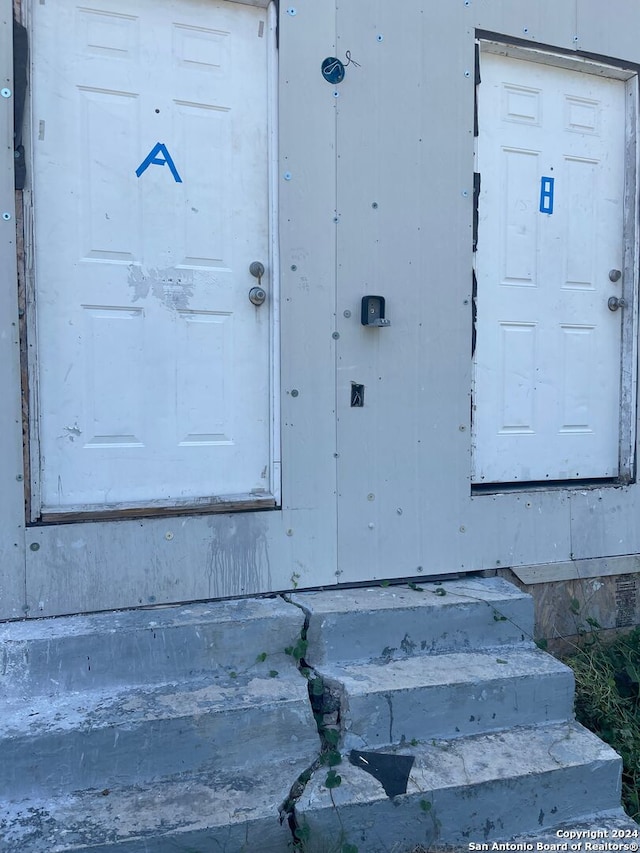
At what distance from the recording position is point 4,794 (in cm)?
235

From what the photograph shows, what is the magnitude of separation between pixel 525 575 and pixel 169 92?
9.50 feet

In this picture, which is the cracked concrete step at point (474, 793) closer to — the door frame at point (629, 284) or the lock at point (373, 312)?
the door frame at point (629, 284)

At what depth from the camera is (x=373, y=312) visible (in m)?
3.33

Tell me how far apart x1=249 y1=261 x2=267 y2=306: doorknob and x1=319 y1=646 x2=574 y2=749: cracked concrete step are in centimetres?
164

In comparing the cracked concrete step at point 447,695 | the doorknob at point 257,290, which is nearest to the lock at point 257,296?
the doorknob at point 257,290

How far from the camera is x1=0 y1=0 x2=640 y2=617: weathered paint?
3137 millimetres

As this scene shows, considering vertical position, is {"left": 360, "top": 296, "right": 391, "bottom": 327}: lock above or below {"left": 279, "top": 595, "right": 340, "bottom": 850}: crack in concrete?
above

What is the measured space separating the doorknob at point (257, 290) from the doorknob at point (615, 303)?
2.04 meters

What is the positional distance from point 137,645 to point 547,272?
281cm

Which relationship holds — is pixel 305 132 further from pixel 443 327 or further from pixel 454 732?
pixel 454 732

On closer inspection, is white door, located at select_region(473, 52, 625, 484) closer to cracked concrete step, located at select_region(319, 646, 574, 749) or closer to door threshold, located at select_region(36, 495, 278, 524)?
cracked concrete step, located at select_region(319, 646, 574, 749)

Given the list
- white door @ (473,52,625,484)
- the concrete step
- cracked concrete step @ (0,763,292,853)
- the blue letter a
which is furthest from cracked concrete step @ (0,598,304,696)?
the blue letter a

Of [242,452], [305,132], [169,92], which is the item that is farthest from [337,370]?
[169,92]

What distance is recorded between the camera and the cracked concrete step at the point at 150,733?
2.38m
